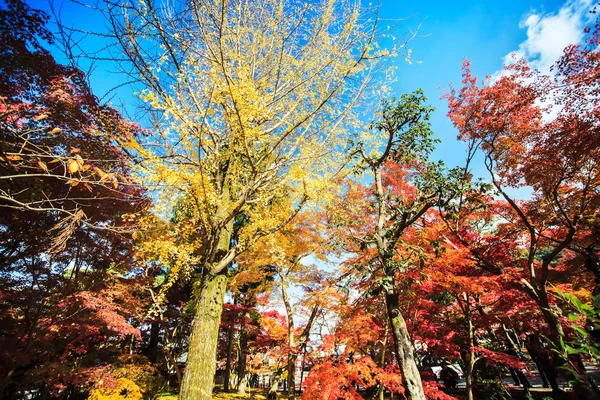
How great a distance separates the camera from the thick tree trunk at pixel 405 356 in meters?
4.87

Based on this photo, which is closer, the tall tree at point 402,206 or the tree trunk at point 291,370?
the tall tree at point 402,206

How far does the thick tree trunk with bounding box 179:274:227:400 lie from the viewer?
4.01m

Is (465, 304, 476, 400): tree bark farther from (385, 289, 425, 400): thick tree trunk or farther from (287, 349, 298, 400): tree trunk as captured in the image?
(287, 349, 298, 400): tree trunk

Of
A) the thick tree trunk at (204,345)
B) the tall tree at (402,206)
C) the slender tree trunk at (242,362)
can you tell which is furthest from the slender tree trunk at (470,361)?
the slender tree trunk at (242,362)

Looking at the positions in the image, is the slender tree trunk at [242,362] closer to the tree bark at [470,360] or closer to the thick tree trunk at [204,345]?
the tree bark at [470,360]

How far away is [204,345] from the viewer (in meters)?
4.28

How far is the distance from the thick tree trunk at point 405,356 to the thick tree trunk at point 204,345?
3.41m

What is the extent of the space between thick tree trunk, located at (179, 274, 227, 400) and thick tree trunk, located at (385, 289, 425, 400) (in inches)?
134

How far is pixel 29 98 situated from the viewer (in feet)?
14.3

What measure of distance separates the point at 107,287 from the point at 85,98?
6.75m

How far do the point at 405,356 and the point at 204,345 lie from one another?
3674 millimetres

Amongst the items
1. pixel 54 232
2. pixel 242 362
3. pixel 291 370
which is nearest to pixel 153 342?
pixel 242 362

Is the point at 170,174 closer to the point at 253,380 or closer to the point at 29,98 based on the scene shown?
the point at 29,98

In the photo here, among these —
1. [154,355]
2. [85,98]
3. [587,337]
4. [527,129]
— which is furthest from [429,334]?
[154,355]
